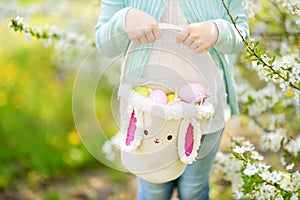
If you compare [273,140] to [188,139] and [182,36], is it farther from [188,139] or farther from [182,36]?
[182,36]

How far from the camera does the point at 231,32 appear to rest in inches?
62.2

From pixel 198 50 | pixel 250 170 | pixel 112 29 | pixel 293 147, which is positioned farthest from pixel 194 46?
pixel 293 147

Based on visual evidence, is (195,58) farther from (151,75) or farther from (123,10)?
Result: (123,10)

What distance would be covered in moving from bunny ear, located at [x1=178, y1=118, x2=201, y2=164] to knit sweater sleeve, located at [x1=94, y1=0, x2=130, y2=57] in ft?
1.07

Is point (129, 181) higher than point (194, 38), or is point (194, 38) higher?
point (194, 38)

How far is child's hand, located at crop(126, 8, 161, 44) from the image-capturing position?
150 centimetres

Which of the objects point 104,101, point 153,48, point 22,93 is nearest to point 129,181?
point 104,101

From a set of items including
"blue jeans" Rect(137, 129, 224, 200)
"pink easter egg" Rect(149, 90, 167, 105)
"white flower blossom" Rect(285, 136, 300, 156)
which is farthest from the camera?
"white flower blossom" Rect(285, 136, 300, 156)

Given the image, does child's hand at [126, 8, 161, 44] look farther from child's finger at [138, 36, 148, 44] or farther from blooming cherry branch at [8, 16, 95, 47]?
blooming cherry branch at [8, 16, 95, 47]

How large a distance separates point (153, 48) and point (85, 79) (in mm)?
289

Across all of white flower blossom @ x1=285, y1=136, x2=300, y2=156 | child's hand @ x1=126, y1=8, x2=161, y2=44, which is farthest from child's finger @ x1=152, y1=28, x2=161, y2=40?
white flower blossom @ x1=285, y1=136, x2=300, y2=156

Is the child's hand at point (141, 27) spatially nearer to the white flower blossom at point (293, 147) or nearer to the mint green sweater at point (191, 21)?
the mint green sweater at point (191, 21)

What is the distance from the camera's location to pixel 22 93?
3.20 meters

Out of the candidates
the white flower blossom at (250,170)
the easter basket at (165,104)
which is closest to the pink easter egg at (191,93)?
the easter basket at (165,104)
